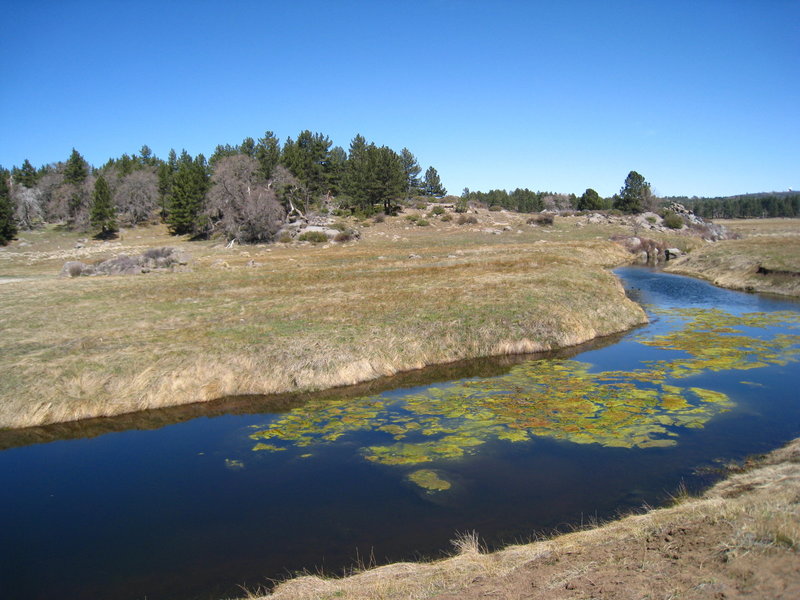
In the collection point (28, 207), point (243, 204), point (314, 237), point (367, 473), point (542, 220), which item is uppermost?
point (28, 207)

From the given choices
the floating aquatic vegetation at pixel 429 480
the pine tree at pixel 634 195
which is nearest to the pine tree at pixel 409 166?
the pine tree at pixel 634 195

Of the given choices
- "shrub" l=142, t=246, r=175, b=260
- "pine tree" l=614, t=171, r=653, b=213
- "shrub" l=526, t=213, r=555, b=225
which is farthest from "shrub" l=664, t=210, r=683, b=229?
"shrub" l=142, t=246, r=175, b=260

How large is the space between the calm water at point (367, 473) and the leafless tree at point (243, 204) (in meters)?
61.7

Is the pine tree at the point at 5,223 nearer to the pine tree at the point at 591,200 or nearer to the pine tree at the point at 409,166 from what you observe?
the pine tree at the point at 409,166

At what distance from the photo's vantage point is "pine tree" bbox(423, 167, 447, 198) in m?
152

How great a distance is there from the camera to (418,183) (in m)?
148

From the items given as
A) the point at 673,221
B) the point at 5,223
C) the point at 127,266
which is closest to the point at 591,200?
the point at 673,221

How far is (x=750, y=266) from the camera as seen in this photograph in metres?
50.9

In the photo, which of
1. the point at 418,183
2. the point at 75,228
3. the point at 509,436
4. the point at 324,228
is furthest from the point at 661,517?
the point at 418,183

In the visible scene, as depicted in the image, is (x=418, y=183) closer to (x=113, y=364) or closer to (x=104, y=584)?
(x=113, y=364)

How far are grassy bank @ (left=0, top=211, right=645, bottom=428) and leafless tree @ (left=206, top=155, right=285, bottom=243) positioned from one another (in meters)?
27.4

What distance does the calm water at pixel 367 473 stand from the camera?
40.4 feet

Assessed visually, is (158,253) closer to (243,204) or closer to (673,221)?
(243,204)

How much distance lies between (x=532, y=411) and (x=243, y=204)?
231 feet
